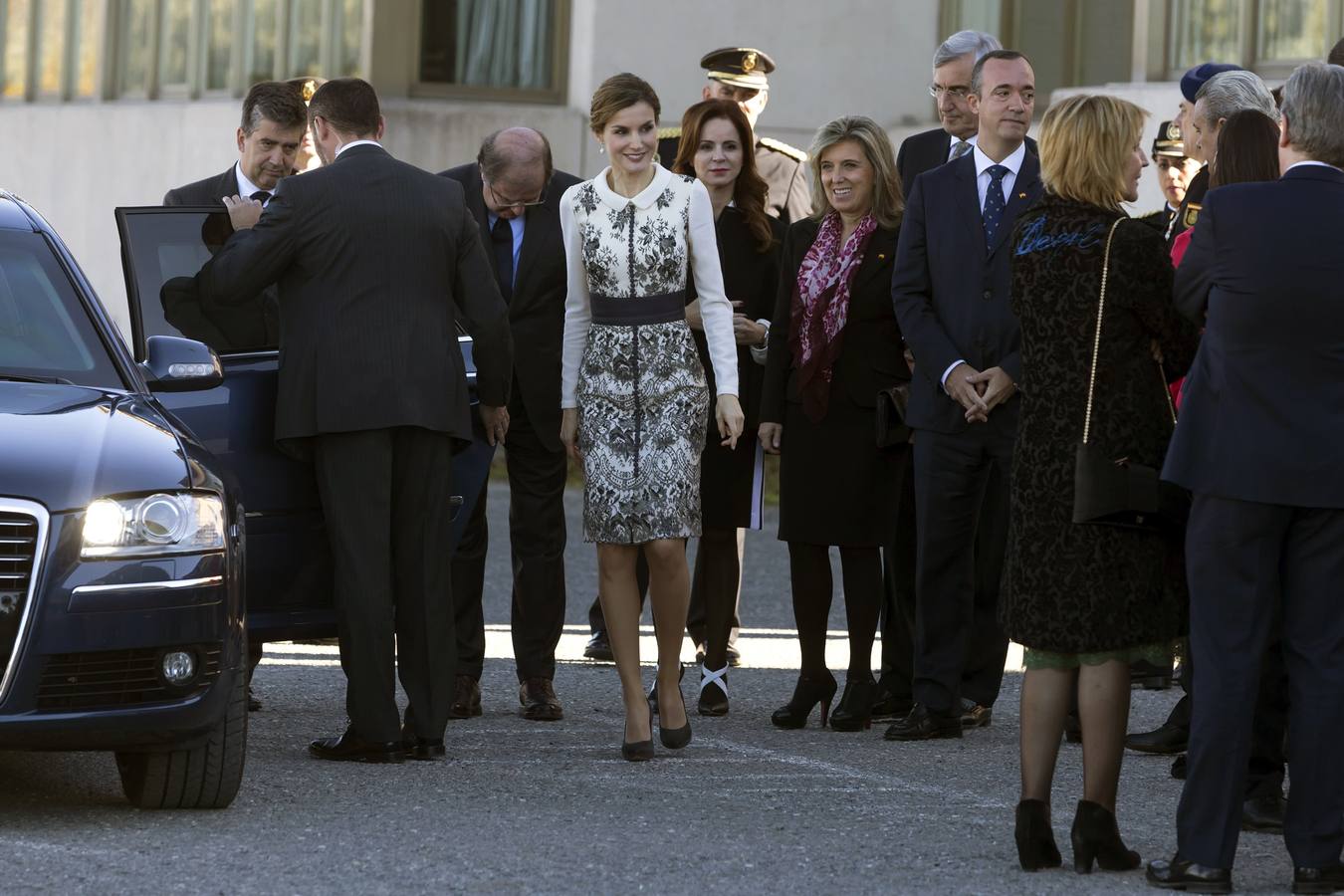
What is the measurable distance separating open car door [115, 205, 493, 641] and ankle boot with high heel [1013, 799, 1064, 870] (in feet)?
8.75

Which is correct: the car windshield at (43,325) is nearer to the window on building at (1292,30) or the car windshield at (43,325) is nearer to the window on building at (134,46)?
the window on building at (1292,30)

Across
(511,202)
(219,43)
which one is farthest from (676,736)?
(219,43)

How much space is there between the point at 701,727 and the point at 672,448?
1.25m

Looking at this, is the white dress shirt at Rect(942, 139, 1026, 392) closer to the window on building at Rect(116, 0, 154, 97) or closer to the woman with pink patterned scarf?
the woman with pink patterned scarf

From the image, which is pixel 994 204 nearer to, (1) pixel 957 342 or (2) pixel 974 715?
(1) pixel 957 342

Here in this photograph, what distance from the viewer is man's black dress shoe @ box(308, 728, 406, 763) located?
8.04m

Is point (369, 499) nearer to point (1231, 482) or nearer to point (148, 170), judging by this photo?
point (1231, 482)

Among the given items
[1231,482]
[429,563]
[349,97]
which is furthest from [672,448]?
[1231,482]

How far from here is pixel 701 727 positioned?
29.6 ft

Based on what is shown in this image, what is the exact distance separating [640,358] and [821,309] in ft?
3.26

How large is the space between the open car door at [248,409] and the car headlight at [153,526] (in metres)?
1.12

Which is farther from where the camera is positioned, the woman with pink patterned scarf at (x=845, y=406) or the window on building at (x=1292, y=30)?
the window on building at (x=1292, y=30)

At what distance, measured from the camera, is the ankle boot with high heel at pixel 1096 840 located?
6.34 m

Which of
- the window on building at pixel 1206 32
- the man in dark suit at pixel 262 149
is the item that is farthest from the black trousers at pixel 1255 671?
the window on building at pixel 1206 32
